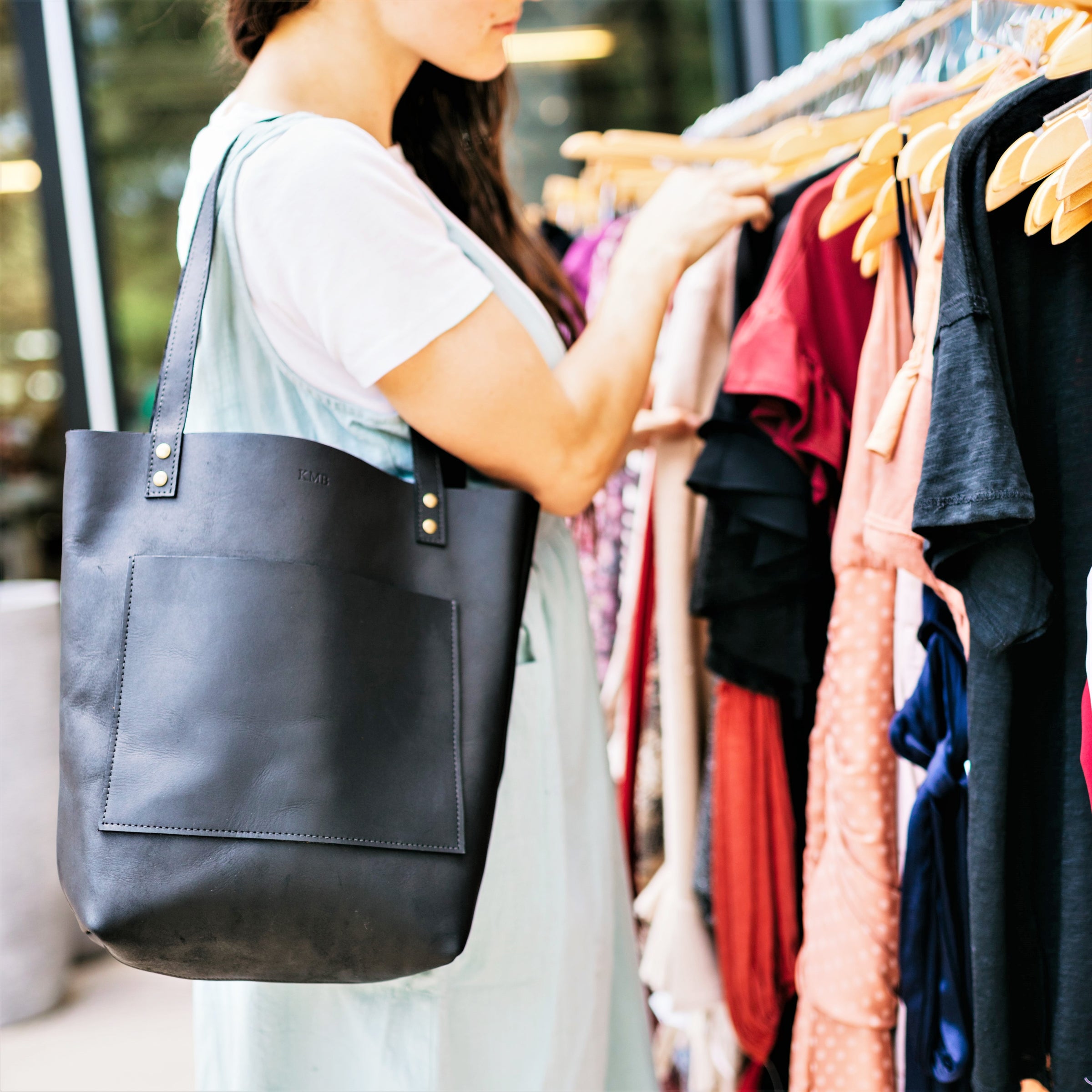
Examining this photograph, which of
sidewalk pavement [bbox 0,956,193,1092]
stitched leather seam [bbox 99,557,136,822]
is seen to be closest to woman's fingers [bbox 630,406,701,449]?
stitched leather seam [bbox 99,557,136,822]

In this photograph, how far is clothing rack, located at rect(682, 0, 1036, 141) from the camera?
103cm

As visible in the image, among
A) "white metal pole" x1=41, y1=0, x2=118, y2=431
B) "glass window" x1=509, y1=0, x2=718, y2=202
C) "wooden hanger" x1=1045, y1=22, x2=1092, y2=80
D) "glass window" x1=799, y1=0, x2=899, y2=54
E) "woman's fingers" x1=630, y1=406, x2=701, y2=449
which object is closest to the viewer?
"wooden hanger" x1=1045, y1=22, x2=1092, y2=80

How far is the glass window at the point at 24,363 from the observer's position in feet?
8.55

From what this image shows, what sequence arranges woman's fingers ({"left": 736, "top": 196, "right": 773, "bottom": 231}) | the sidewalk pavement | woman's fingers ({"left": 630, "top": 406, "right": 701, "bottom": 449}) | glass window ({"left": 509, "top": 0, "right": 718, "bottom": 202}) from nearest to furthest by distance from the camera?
woman's fingers ({"left": 736, "top": 196, "right": 773, "bottom": 231})
woman's fingers ({"left": 630, "top": 406, "right": 701, "bottom": 449})
the sidewalk pavement
glass window ({"left": 509, "top": 0, "right": 718, "bottom": 202})

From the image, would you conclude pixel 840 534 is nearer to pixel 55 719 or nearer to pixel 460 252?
pixel 460 252

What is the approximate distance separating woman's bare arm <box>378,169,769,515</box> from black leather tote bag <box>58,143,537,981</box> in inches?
3.0

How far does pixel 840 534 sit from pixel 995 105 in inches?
14.3

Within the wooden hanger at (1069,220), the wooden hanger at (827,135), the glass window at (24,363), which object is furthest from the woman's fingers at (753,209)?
the glass window at (24,363)

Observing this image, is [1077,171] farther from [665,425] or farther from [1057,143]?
[665,425]

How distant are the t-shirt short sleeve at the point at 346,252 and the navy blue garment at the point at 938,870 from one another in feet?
1.59

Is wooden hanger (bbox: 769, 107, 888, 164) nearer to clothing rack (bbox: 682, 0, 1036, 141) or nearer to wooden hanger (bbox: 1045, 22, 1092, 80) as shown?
clothing rack (bbox: 682, 0, 1036, 141)

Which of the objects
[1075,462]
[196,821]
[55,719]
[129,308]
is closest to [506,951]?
[196,821]

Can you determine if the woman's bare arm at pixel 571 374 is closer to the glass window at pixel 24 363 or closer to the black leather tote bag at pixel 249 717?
the black leather tote bag at pixel 249 717

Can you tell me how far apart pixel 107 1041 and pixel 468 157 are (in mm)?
1219
